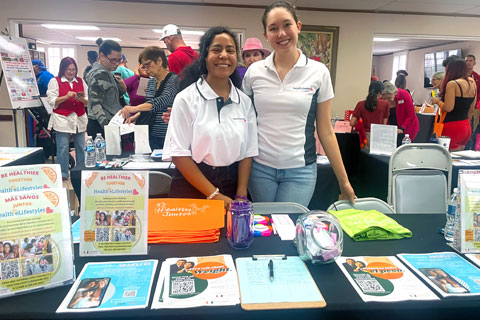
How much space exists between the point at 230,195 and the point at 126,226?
59cm

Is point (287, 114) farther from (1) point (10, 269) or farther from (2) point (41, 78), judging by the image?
(2) point (41, 78)

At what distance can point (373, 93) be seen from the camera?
3.77m

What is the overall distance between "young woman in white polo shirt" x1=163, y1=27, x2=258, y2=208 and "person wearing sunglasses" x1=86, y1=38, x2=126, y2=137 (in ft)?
6.70

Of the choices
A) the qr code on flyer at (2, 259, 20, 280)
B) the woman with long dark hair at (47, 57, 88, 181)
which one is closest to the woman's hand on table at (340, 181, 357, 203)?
the qr code on flyer at (2, 259, 20, 280)

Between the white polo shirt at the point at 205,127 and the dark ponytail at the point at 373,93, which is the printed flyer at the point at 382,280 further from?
the dark ponytail at the point at 373,93

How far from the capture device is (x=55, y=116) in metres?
4.27

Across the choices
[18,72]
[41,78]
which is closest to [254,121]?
[18,72]

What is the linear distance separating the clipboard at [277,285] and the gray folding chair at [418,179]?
4.19 feet

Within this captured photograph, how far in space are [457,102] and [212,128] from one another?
10.8ft

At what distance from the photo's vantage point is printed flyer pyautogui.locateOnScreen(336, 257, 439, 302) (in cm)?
86

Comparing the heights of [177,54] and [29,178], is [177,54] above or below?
above

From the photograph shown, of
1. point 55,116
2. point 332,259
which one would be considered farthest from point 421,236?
point 55,116

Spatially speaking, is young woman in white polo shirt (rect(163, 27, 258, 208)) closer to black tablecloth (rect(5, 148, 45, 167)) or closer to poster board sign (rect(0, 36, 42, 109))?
black tablecloth (rect(5, 148, 45, 167))

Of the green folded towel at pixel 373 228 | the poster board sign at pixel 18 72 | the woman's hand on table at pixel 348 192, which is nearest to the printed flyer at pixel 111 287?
the green folded towel at pixel 373 228
